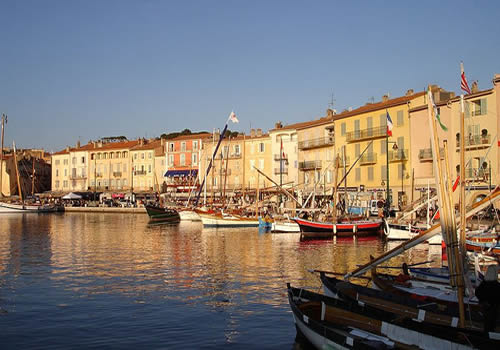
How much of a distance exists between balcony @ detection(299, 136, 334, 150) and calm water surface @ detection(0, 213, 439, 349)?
3240 centimetres

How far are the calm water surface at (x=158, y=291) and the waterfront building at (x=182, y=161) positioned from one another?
57.5 m

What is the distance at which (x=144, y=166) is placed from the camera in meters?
107

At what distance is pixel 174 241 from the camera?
4247 cm

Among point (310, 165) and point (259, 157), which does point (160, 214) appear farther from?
point (259, 157)

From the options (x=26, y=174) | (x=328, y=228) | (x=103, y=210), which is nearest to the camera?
(x=328, y=228)

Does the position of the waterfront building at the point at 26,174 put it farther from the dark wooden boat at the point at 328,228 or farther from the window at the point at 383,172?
the dark wooden boat at the point at 328,228

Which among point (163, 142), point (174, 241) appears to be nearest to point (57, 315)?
point (174, 241)

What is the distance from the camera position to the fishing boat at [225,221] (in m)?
58.7

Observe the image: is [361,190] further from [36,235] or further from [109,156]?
[109,156]

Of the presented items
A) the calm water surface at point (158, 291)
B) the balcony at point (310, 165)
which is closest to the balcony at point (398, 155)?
the balcony at point (310, 165)

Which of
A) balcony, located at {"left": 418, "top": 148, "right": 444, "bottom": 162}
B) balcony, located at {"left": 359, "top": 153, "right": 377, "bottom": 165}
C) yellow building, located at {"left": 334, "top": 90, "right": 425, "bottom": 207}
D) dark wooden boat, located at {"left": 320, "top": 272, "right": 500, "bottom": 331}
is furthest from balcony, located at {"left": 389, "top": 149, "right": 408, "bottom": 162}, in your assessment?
dark wooden boat, located at {"left": 320, "top": 272, "right": 500, "bottom": 331}

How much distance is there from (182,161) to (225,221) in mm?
42245

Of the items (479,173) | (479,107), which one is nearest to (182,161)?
(479,107)

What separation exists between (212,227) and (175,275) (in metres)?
33.3
